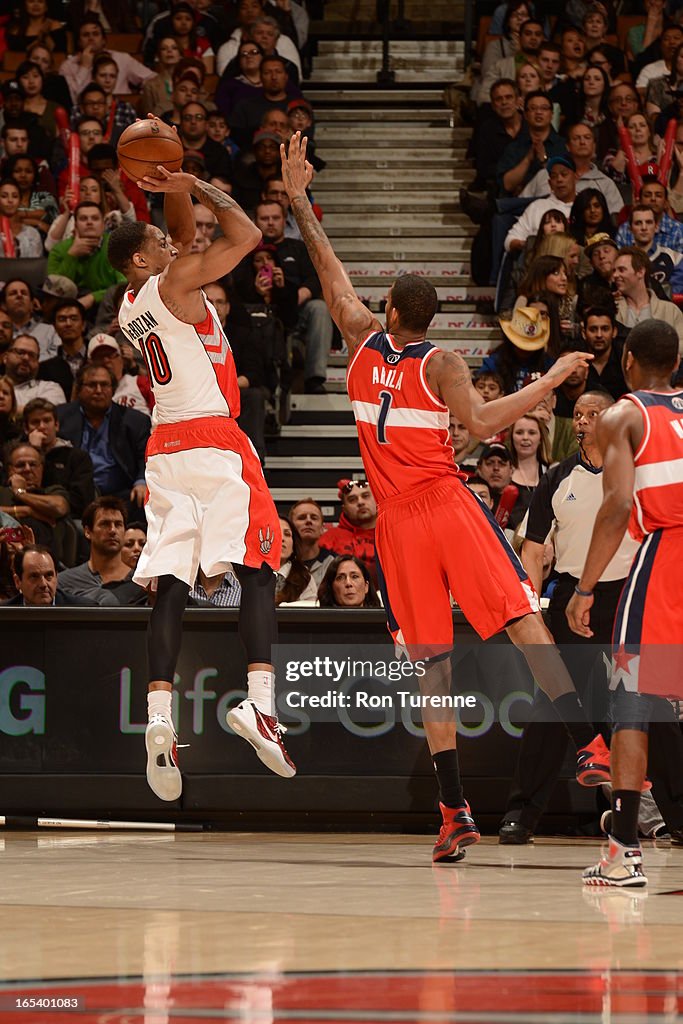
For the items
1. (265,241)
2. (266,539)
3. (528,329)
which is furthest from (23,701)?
(265,241)

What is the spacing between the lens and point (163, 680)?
5770mm

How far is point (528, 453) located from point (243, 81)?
543 centimetres

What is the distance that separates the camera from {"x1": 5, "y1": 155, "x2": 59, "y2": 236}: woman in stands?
12.1 metres

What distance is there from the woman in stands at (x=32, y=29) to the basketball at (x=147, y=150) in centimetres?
927

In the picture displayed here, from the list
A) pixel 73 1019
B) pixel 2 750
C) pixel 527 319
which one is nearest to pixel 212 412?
pixel 2 750

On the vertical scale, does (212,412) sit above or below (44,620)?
above

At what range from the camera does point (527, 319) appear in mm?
10562

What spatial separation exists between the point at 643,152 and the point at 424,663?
7.67 m

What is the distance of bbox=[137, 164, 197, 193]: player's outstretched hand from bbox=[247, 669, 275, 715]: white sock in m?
1.87

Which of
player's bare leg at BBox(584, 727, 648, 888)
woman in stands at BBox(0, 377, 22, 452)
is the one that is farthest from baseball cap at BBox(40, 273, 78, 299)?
A: player's bare leg at BBox(584, 727, 648, 888)

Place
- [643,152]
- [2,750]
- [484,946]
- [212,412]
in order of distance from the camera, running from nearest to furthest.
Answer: [484,946]
[212,412]
[2,750]
[643,152]

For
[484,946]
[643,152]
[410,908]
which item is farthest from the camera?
[643,152]

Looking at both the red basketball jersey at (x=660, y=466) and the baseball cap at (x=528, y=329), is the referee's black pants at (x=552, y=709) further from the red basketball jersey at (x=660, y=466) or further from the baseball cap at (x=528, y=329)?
the baseball cap at (x=528, y=329)

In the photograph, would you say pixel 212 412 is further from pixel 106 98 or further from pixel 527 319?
pixel 106 98
